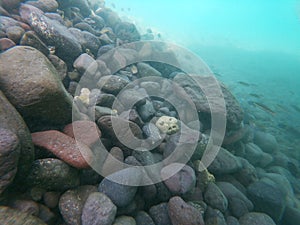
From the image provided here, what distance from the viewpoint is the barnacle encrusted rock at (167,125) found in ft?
14.3

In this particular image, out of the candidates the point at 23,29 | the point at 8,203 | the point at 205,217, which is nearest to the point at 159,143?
the point at 205,217

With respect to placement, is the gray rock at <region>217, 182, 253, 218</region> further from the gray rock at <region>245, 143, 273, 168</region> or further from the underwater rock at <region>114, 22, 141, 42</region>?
the underwater rock at <region>114, 22, 141, 42</region>

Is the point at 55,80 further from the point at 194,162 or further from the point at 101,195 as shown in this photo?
the point at 194,162

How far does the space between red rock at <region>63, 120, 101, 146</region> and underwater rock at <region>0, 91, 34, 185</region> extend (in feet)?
2.37

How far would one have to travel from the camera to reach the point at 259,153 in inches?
251

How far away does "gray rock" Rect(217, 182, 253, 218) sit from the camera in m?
3.97

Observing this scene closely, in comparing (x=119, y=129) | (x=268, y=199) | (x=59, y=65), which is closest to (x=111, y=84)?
(x=59, y=65)

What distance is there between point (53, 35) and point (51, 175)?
130 inches

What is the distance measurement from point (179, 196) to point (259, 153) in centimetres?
432

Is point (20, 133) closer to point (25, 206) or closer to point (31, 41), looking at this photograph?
point (25, 206)

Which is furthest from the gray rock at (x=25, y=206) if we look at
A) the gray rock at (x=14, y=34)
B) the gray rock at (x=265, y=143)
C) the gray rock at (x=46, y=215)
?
the gray rock at (x=265, y=143)

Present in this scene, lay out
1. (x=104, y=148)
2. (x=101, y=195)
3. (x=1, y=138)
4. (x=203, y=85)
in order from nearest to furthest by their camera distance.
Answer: (x=1, y=138) → (x=101, y=195) → (x=104, y=148) → (x=203, y=85)

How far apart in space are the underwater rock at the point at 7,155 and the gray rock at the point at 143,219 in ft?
6.19

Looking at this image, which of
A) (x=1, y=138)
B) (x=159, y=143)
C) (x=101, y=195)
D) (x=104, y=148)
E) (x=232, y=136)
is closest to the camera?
(x=1, y=138)
